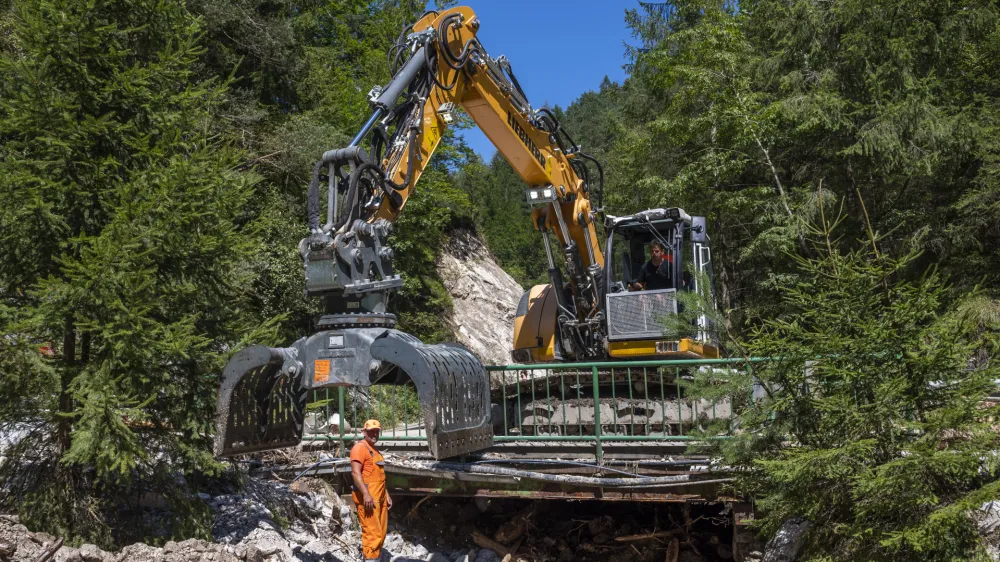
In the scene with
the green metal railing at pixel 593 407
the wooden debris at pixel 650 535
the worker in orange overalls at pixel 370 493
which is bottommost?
the wooden debris at pixel 650 535

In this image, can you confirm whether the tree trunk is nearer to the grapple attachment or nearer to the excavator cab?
the grapple attachment

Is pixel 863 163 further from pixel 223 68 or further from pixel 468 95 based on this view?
pixel 223 68

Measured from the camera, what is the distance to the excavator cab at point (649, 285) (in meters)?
9.29

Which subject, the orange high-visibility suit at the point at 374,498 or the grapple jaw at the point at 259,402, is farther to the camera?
the orange high-visibility suit at the point at 374,498

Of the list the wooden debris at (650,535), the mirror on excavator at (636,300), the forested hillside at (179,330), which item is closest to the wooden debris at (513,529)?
the wooden debris at (650,535)

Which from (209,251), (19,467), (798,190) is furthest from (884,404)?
(798,190)

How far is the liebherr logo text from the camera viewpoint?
9469 millimetres

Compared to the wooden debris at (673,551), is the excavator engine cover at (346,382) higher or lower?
higher

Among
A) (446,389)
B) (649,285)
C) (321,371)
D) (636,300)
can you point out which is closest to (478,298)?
(649,285)

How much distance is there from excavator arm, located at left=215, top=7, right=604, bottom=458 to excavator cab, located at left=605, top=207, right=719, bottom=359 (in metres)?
0.42

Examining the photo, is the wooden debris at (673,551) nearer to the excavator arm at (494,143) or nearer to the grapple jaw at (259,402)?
the excavator arm at (494,143)

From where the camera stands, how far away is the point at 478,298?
82.9ft

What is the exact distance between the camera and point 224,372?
6844 millimetres

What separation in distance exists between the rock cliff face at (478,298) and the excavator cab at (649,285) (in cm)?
1332
